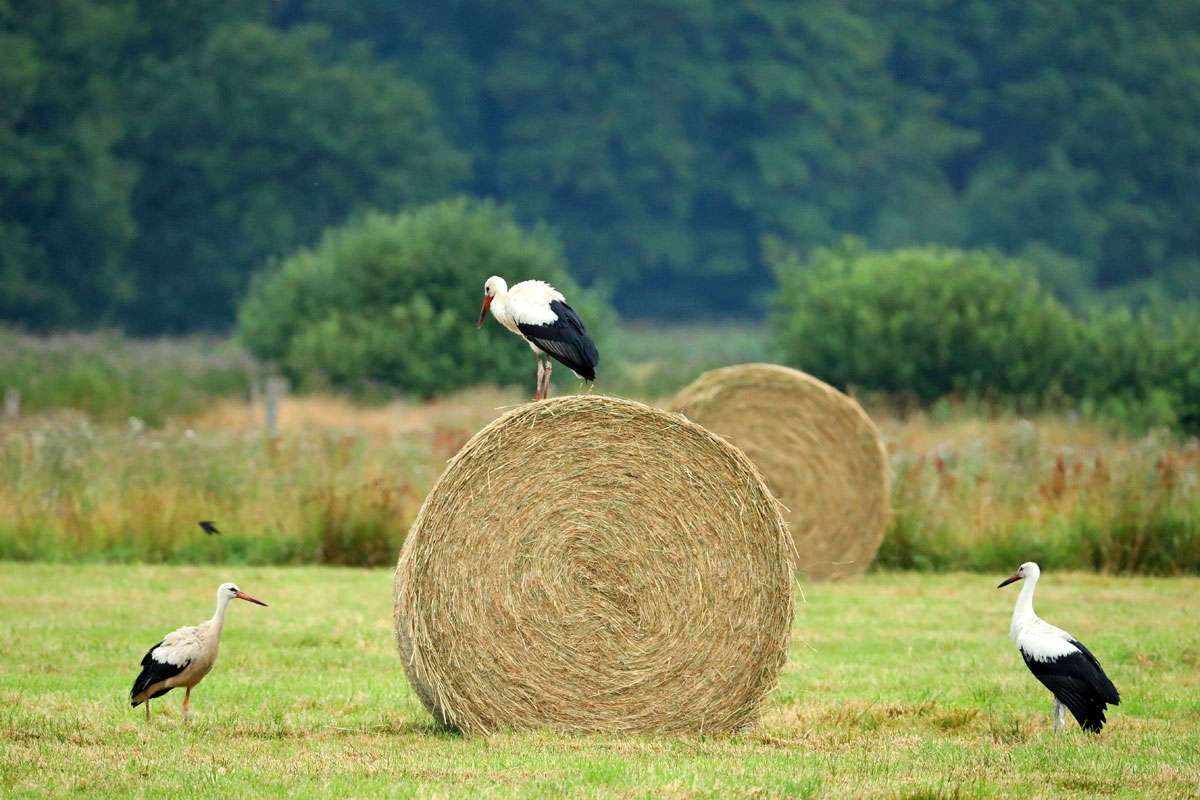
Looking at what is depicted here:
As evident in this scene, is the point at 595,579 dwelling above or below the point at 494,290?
below

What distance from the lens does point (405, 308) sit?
30.8 m

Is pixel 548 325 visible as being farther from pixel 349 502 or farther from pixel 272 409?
pixel 272 409

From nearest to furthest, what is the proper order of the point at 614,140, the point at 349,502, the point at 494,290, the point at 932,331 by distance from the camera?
the point at 494,290
the point at 349,502
the point at 932,331
the point at 614,140

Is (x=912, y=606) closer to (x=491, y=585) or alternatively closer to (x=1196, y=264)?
(x=491, y=585)

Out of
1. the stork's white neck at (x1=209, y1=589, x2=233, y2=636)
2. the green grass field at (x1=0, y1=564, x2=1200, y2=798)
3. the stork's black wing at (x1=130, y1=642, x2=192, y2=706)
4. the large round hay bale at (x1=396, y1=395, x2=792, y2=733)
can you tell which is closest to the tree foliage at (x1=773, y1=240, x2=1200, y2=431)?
the green grass field at (x1=0, y1=564, x2=1200, y2=798)

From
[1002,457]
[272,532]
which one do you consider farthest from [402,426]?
[1002,457]

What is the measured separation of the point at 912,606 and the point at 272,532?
249 inches

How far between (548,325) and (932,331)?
18.5 metres

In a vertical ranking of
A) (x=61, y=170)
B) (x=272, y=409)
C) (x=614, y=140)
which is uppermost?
(x=614, y=140)

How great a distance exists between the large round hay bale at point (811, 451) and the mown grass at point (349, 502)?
2.69 feet

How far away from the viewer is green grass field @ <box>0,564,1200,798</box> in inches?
338

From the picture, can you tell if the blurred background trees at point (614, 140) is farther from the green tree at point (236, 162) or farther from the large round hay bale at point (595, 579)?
the large round hay bale at point (595, 579)

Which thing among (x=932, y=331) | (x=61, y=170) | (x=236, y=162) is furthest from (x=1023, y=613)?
(x=236, y=162)

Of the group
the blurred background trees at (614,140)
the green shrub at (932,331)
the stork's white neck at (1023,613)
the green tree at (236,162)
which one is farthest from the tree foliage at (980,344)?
the green tree at (236,162)
